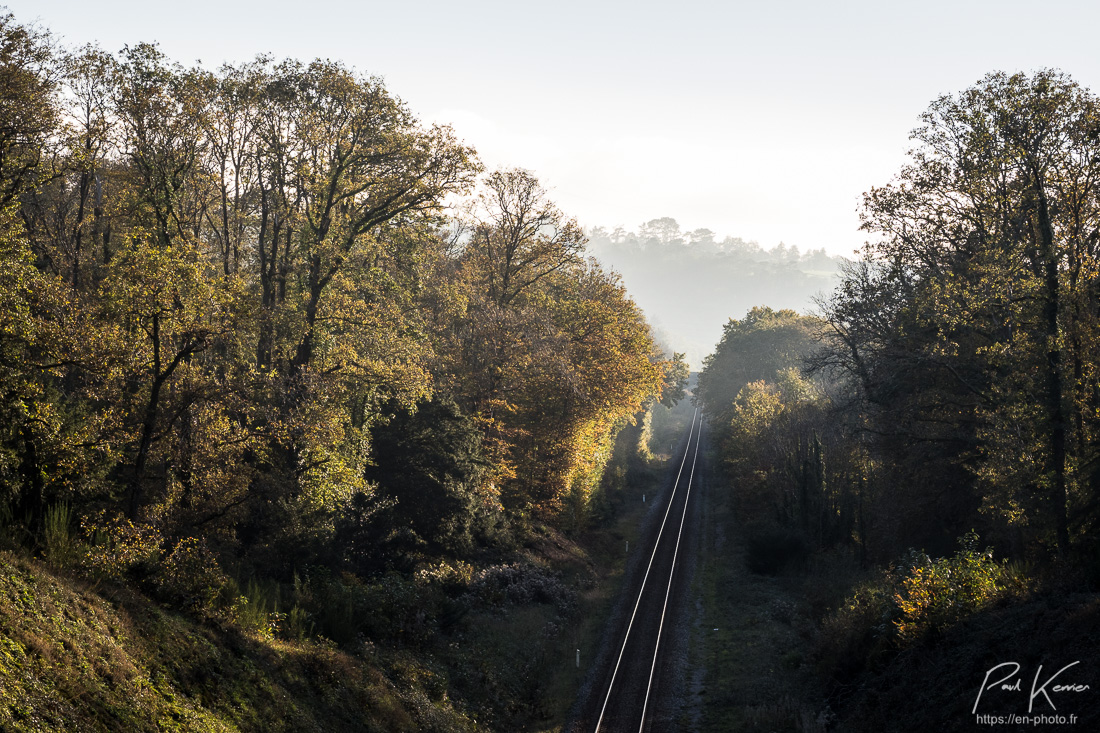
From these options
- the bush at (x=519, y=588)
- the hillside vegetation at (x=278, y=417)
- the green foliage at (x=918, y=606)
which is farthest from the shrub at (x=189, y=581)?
the green foliage at (x=918, y=606)

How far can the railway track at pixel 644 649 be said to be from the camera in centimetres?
1692

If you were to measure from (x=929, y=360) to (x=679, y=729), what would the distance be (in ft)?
48.0

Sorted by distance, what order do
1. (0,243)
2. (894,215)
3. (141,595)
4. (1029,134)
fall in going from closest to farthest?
(141,595), (0,243), (1029,134), (894,215)

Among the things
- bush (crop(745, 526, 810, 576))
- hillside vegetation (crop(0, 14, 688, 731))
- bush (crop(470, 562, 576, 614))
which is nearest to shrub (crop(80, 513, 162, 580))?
hillside vegetation (crop(0, 14, 688, 731))

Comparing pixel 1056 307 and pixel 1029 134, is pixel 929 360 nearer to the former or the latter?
pixel 1056 307

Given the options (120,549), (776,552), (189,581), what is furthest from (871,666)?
(120,549)

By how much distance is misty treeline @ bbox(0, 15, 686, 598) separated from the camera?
1312 cm

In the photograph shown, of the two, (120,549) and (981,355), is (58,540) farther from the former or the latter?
(981,355)

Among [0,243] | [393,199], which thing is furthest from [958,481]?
[0,243]

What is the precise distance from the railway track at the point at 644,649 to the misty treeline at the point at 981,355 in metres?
5.58

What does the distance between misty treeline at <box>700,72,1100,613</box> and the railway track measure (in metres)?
5.58

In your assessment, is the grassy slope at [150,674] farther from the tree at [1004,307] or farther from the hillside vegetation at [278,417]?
the tree at [1004,307]

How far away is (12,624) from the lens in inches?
323

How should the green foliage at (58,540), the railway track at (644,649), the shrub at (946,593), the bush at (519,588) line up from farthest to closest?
the bush at (519,588) < the railway track at (644,649) < the shrub at (946,593) < the green foliage at (58,540)
